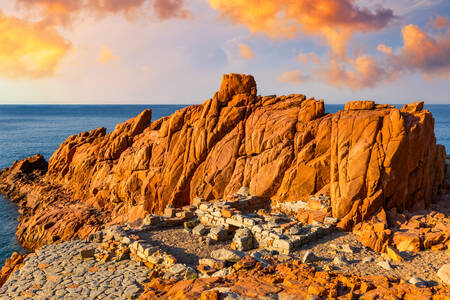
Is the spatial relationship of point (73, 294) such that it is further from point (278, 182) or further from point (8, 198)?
point (8, 198)

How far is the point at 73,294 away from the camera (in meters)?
12.9

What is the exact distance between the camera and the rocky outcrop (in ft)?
65.8

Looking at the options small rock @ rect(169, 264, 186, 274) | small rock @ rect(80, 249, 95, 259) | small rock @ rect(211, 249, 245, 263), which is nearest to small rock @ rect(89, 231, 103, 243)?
small rock @ rect(80, 249, 95, 259)

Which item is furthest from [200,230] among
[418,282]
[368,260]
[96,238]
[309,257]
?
[418,282]

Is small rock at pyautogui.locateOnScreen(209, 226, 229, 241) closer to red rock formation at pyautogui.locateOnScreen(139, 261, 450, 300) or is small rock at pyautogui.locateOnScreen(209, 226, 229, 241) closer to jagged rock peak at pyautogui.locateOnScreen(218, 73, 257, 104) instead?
red rock formation at pyautogui.locateOnScreen(139, 261, 450, 300)

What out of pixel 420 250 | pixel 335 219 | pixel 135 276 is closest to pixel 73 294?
pixel 135 276

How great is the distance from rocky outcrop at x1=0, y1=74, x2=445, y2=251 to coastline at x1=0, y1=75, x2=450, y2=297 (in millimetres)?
84

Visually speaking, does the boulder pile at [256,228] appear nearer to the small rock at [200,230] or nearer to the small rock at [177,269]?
the small rock at [200,230]

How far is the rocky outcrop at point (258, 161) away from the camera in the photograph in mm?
20047

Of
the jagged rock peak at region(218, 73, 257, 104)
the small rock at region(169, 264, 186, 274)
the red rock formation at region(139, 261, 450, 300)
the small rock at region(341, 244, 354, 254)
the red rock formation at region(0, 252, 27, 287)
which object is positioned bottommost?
the red rock formation at region(0, 252, 27, 287)

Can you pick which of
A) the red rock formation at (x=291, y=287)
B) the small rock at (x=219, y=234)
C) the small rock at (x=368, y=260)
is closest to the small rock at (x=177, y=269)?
the red rock formation at (x=291, y=287)

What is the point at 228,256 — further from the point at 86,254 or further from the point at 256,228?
the point at 86,254

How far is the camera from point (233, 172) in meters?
26.6

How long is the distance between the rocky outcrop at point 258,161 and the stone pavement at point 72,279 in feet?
39.5
